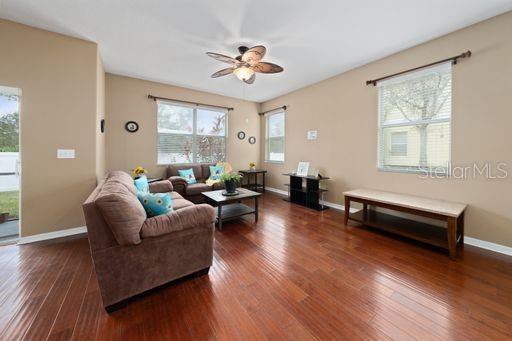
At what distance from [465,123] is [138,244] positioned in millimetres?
4013

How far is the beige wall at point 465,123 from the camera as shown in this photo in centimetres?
233

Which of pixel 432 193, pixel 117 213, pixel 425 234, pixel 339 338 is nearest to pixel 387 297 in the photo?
pixel 339 338

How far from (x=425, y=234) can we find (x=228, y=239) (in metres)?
2.63

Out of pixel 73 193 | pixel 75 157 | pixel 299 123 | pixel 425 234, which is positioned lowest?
pixel 425 234

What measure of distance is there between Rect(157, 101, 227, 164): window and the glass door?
7.38 ft

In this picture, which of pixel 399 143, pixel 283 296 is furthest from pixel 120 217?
pixel 399 143

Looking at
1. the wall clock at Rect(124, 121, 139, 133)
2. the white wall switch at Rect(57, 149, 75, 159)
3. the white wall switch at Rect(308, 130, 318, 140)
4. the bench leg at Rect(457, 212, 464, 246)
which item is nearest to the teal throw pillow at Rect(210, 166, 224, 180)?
the wall clock at Rect(124, 121, 139, 133)

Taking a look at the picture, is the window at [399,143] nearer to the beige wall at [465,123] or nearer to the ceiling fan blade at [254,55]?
the beige wall at [465,123]

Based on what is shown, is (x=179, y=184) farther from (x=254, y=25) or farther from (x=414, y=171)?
(x=414, y=171)

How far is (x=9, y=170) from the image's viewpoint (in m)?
3.05

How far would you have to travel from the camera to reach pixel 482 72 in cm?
243

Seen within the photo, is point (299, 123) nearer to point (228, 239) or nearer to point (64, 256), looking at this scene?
point (228, 239)

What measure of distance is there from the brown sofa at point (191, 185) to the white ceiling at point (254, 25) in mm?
2248

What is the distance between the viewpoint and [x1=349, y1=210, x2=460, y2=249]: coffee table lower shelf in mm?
2436
